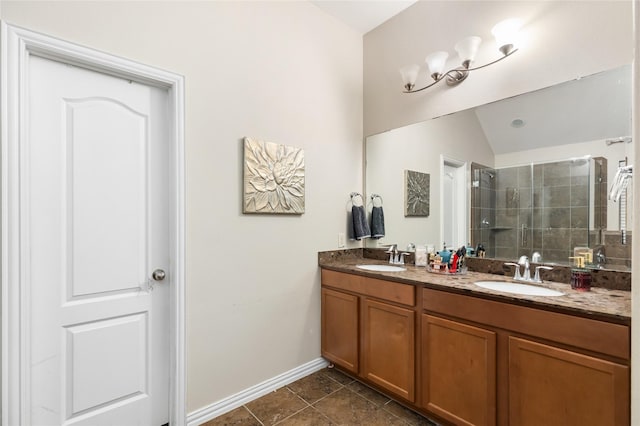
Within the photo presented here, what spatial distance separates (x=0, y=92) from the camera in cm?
124

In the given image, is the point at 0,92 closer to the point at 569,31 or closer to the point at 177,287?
the point at 177,287

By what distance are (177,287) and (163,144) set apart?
84 cm

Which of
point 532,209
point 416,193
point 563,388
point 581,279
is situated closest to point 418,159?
point 416,193

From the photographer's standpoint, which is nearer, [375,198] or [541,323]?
[541,323]

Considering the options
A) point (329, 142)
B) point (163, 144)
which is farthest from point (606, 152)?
point (163, 144)

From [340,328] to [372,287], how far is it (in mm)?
501

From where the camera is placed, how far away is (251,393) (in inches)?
79.7

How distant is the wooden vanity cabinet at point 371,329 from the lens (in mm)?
1846

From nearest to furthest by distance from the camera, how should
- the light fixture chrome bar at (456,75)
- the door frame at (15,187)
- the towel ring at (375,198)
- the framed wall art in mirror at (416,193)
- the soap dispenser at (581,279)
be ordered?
the door frame at (15,187), the soap dispenser at (581,279), the light fixture chrome bar at (456,75), the framed wall art in mirror at (416,193), the towel ring at (375,198)

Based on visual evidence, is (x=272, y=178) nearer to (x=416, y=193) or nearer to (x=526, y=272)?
(x=416, y=193)

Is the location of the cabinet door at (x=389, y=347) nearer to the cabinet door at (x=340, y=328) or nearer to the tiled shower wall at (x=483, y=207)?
the cabinet door at (x=340, y=328)

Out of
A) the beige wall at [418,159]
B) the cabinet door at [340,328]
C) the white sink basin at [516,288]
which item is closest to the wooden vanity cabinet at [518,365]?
the white sink basin at [516,288]

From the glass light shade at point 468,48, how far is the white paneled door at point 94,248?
6.38 ft

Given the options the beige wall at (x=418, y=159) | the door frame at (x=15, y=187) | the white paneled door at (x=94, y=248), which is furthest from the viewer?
the beige wall at (x=418, y=159)
